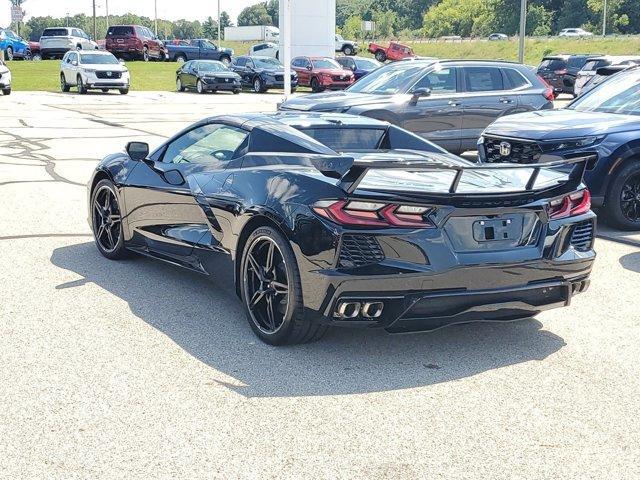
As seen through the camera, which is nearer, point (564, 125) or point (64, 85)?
point (564, 125)

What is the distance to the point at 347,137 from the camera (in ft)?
20.9

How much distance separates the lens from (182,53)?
56.7 m

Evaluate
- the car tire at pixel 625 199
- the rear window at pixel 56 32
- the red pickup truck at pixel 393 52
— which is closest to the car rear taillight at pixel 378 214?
the car tire at pixel 625 199

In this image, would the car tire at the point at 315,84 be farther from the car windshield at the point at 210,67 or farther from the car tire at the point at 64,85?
the car tire at the point at 64,85

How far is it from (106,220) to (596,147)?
5023 millimetres

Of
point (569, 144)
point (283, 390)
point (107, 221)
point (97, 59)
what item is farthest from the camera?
point (97, 59)

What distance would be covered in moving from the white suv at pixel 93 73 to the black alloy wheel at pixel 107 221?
27.7 m

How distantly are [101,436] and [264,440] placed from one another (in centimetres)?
73

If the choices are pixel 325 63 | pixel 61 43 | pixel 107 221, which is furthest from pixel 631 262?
pixel 61 43

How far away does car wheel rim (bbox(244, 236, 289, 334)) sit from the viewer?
5215mm

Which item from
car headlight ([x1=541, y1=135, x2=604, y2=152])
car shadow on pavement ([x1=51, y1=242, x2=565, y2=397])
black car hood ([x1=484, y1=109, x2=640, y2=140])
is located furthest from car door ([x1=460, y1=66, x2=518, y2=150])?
car shadow on pavement ([x1=51, y1=242, x2=565, y2=397])

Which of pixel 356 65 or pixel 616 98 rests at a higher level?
pixel 616 98

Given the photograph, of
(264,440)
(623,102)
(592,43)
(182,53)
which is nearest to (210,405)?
(264,440)

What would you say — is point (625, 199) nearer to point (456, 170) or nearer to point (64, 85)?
point (456, 170)
